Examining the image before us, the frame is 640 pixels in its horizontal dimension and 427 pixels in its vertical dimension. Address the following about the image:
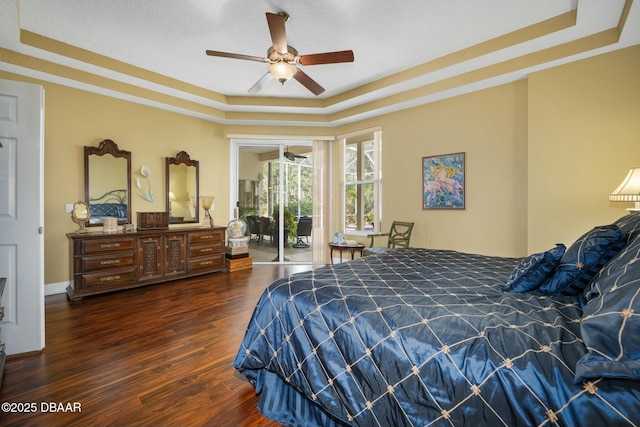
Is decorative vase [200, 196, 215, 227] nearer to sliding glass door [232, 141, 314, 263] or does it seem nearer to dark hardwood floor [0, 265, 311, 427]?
sliding glass door [232, 141, 314, 263]

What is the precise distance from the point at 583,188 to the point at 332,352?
3249mm

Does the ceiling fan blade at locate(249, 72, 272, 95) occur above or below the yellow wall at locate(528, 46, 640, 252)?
above

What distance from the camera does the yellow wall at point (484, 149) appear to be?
2898 millimetres

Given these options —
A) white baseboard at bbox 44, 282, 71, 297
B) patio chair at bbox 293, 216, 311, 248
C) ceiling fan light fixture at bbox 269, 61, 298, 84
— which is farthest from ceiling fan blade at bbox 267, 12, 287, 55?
white baseboard at bbox 44, 282, 71, 297

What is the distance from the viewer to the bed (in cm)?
89

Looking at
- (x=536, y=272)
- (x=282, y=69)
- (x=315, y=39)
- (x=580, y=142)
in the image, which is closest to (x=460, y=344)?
(x=536, y=272)

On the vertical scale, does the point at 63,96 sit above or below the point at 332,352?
above

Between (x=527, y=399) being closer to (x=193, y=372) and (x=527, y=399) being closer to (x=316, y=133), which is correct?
(x=193, y=372)

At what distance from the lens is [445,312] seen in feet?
4.26

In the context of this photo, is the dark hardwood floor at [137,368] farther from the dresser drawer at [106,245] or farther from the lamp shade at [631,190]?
the lamp shade at [631,190]

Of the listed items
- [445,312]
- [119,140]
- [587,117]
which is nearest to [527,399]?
[445,312]

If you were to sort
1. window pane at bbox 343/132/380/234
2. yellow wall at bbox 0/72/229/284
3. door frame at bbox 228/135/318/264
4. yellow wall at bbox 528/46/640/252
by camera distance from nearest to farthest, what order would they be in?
yellow wall at bbox 528/46/640/252, yellow wall at bbox 0/72/229/284, window pane at bbox 343/132/380/234, door frame at bbox 228/135/318/264

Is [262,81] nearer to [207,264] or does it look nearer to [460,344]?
[207,264]

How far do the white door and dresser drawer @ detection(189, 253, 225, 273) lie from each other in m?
2.28
